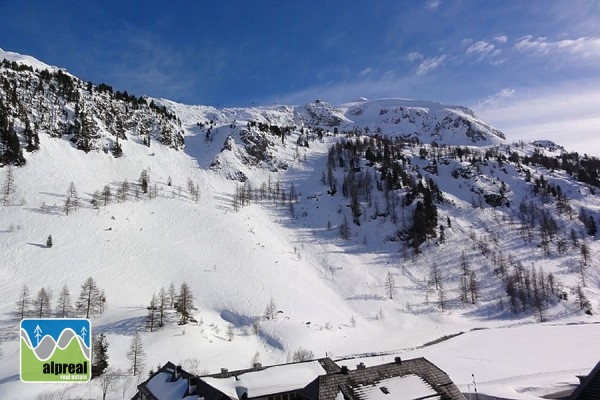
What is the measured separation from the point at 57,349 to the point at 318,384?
2146 cm

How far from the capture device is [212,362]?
249 feet

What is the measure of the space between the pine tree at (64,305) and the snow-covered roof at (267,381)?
209 feet

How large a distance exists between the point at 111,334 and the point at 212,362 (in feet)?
71.8

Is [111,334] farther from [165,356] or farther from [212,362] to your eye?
[212,362]

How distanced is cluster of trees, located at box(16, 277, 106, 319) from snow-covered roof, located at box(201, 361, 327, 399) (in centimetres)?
6295

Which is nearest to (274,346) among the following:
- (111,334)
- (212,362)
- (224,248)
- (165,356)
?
(212,362)

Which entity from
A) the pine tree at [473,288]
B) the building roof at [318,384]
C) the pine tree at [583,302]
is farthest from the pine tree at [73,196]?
the pine tree at [583,302]

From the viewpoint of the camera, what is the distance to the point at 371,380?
36.2m

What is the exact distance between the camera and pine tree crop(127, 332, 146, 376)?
70.1 meters

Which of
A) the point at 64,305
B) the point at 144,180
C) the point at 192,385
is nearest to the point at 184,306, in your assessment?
the point at 64,305

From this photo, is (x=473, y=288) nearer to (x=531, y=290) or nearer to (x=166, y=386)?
(x=531, y=290)

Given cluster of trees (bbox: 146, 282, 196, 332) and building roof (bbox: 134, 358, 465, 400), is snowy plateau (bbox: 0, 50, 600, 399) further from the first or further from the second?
building roof (bbox: 134, 358, 465, 400)

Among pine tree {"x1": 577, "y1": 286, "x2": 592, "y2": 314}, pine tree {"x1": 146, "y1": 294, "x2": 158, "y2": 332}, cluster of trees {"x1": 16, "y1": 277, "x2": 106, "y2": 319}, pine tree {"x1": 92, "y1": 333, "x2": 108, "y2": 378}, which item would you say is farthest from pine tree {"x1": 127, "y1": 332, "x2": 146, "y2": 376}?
pine tree {"x1": 577, "y1": 286, "x2": 592, "y2": 314}

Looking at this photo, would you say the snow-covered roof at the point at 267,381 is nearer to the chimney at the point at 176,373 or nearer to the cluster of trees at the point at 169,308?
the chimney at the point at 176,373
